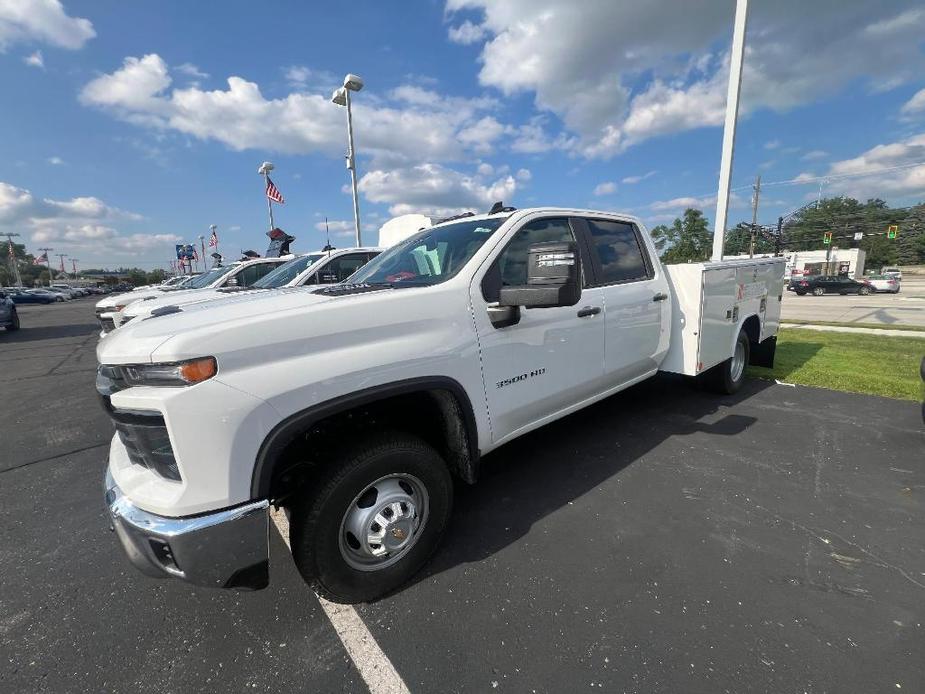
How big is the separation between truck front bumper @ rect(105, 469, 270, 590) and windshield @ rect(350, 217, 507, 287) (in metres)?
1.44

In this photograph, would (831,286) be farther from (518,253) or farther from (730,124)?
(518,253)

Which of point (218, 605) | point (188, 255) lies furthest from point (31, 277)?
point (218, 605)

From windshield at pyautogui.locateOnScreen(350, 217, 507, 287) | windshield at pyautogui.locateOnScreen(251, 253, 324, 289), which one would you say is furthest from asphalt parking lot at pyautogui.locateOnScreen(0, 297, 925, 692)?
windshield at pyautogui.locateOnScreen(251, 253, 324, 289)

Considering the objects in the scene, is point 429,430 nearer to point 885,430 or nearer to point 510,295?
point 510,295

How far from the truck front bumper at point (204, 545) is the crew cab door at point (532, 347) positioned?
1324mm

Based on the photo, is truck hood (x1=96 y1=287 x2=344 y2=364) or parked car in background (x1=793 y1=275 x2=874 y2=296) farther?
parked car in background (x1=793 y1=275 x2=874 y2=296)

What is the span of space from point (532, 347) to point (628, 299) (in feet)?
4.21

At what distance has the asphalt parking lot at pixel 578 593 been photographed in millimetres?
1835

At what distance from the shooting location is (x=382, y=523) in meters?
2.17

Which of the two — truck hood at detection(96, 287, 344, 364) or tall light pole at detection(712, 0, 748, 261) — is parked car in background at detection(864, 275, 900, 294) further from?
truck hood at detection(96, 287, 344, 364)

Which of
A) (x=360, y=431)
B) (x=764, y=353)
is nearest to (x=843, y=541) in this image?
(x=360, y=431)

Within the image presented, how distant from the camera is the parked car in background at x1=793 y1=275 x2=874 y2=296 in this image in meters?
32.5

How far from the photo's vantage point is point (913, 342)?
27.4 ft

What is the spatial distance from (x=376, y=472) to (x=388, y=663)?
786 mm
